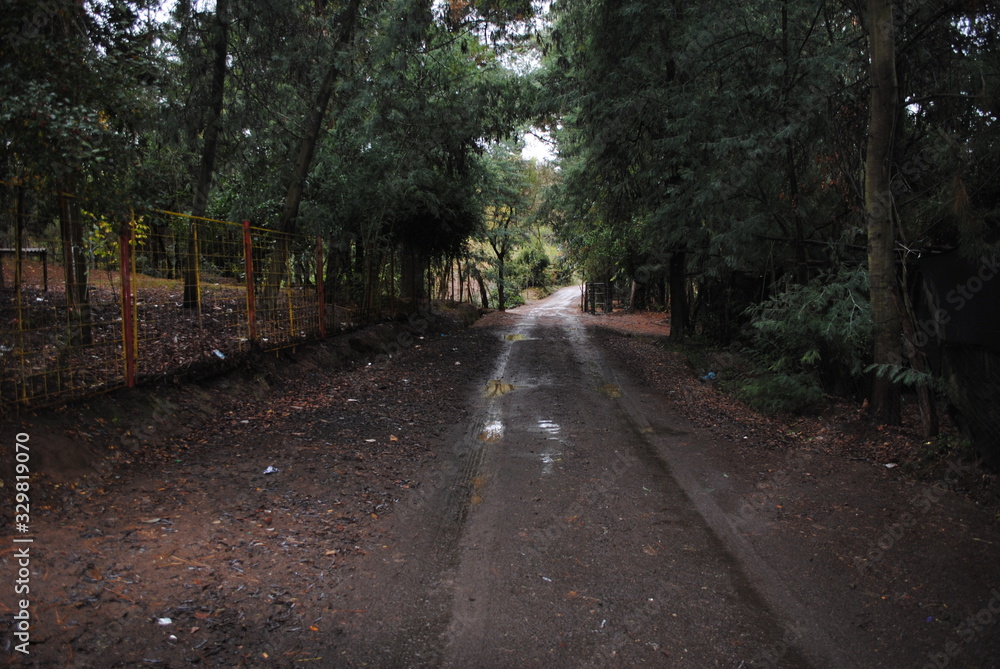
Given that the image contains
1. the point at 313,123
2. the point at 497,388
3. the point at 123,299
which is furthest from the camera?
the point at 313,123

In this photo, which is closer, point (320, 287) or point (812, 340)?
point (812, 340)

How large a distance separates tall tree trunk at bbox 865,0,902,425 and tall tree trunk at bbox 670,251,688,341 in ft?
28.2

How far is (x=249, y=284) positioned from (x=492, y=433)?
4256mm

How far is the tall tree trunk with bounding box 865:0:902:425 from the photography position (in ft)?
19.1

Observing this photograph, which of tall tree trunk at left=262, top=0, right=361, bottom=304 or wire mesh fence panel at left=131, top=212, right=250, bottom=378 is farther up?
tall tree trunk at left=262, top=0, right=361, bottom=304

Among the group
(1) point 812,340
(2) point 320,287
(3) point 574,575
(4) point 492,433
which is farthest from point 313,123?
(3) point 574,575

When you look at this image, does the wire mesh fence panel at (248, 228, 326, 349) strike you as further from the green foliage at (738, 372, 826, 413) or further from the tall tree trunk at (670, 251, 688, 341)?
the tall tree trunk at (670, 251, 688, 341)

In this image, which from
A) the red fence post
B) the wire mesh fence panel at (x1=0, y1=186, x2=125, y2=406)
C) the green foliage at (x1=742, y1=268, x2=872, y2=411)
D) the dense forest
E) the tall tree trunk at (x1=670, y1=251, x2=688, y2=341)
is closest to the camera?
the wire mesh fence panel at (x1=0, y1=186, x2=125, y2=406)

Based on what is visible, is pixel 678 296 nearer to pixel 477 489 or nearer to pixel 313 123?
pixel 313 123

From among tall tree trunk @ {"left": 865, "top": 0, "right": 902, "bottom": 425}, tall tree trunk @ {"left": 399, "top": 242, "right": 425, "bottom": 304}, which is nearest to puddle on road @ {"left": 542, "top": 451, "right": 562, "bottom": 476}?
tall tree trunk @ {"left": 865, "top": 0, "right": 902, "bottom": 425}

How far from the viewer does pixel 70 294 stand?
5.20 meters

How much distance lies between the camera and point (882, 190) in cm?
600

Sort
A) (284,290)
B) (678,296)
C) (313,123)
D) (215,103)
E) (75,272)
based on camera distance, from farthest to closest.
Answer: (678,296) → (313,123) → (215,103) → (284,290) → (75,272)

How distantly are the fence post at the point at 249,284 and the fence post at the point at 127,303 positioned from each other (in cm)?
237
